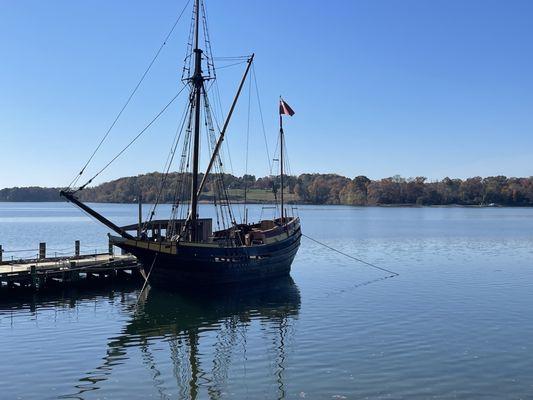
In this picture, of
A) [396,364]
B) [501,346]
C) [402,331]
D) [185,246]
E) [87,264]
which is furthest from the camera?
[87,264]

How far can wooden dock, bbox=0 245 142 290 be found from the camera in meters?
36.7

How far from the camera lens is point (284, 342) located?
25719 millimetres

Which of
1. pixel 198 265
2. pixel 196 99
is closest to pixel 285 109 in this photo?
pixel 196 99

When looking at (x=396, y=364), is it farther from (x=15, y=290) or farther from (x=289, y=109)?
(x=289, y=109)

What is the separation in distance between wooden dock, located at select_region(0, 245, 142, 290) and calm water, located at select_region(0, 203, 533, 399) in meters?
1.45

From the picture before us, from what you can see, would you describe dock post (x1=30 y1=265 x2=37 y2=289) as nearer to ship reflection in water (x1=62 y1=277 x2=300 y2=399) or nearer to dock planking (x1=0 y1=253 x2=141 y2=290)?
dock planking (x1=0 y1=253 x2=141 y2=290)

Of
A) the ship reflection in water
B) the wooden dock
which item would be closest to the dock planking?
the wooden dock

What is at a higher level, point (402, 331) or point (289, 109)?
point (289, 109)

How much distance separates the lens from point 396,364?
Answer: 72.1 ft

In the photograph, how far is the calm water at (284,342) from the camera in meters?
19.8

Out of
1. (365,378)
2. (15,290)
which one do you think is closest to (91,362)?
(365,378)

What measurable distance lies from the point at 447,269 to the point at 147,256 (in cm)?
2854

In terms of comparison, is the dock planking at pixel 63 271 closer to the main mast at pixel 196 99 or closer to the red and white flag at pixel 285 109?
the main mast at pixel 196 99

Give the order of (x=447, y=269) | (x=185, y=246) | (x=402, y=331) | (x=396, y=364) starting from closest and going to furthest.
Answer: (x=396, y=364), (x=402, y=331), (x=185, y=246), (x=447, y=269)
